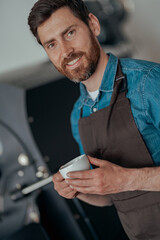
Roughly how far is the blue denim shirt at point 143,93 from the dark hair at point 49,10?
18 centimetres

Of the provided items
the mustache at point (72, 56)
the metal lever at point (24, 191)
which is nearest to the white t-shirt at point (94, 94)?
the mustache at point (72, 56)

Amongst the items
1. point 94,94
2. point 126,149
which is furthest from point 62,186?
point 94,94

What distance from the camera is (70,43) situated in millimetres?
809

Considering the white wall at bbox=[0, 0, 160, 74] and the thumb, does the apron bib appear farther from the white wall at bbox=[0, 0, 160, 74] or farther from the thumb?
the white wall at bbox=[0, 0, 160, 74]

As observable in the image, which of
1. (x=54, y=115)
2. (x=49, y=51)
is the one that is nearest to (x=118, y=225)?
(x=54, y=115)

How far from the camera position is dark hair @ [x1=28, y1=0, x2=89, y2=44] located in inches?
30.9

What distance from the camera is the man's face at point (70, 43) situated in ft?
2.62

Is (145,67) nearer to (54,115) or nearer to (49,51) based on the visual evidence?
(49,51)

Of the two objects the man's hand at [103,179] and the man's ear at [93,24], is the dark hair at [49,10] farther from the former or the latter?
the man's hand at [103,179]

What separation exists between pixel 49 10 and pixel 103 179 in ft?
1.80

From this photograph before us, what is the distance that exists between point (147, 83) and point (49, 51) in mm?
355

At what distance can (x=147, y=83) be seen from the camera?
740mm

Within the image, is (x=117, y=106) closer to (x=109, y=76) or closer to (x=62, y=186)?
(x=109, y=76)

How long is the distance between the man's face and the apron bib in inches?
4.5
